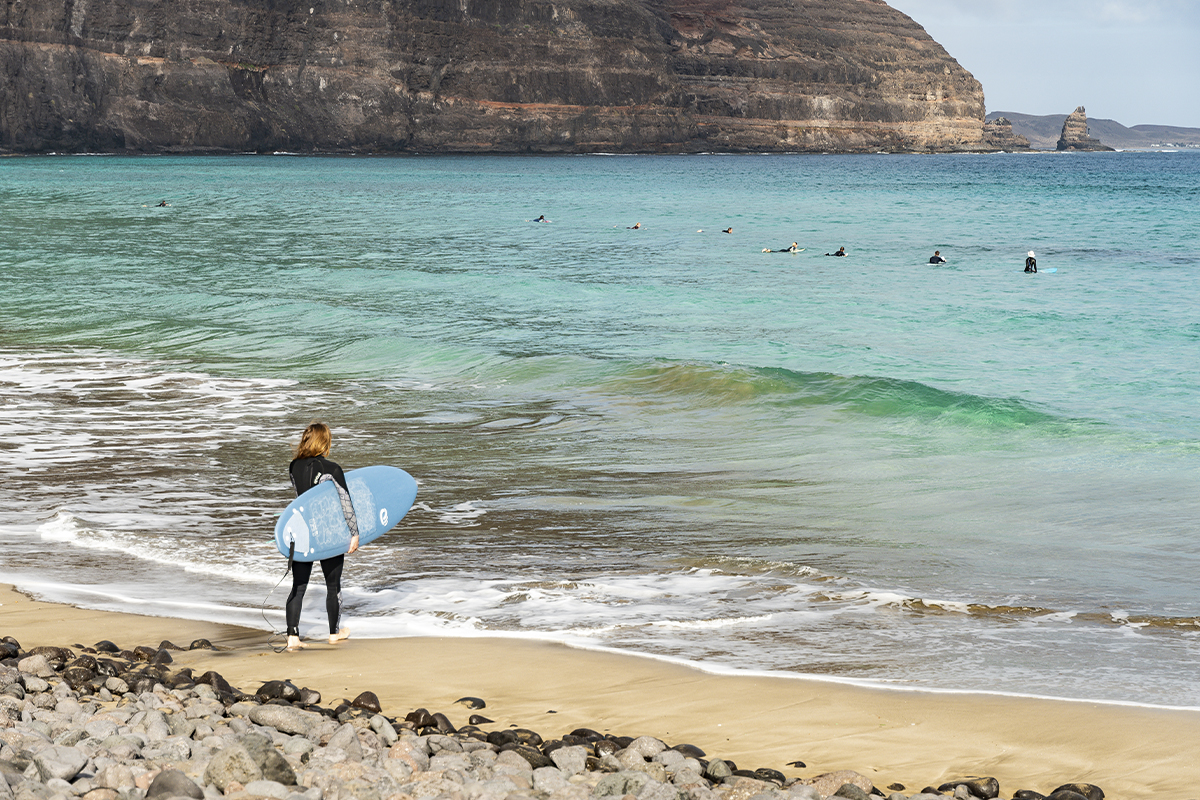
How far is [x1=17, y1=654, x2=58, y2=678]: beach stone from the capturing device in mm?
5441

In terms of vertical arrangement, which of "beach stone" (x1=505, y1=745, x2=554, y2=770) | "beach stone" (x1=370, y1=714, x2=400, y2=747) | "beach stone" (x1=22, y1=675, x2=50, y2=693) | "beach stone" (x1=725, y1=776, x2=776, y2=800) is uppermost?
"beach stone" (x1=725, y1=776, x2=776, y2=800)

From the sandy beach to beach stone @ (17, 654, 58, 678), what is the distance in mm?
648

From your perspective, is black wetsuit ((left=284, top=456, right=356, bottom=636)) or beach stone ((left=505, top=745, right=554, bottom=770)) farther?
black wetsuit ((left=284, top=456, right=356, bottom=636))

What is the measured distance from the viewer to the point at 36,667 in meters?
5.47

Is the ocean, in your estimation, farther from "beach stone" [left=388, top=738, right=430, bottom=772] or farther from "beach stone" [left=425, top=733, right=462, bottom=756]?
"beach stone" [left=388, top=738, right=430, bottom=772]

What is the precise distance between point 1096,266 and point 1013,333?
1342 cm

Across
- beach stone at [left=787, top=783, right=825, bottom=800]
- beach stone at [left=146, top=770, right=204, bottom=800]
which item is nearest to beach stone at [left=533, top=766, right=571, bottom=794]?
beach stone at [left=787, top=783, right=825, bottom=800]

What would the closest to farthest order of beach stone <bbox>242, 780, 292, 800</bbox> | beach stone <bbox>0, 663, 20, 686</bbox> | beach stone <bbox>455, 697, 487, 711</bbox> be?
beach stone <bbox>242, 780, 292, 800</bbox> < beach stone <bbox>0, 663, 20, 686</bbox> < beach stone <bbox>455, 697, 487, 711</bbox>

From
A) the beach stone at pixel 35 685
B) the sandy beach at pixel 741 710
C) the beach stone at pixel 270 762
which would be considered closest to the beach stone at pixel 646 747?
the sandy beach at pixel 741 710

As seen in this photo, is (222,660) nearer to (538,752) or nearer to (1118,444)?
(538,752)

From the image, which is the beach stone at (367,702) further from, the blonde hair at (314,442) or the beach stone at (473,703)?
the blonde hair at (314,442)

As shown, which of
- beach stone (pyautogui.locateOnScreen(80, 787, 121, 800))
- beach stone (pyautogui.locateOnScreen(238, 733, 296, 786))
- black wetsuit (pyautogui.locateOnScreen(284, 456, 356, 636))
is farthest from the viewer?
black wetsuit (pyautogui.locateOnScreen(284, 456, 356, 636))

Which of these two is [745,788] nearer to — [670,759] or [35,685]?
[670,759]

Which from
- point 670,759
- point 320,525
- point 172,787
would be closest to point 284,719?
point 172,787
